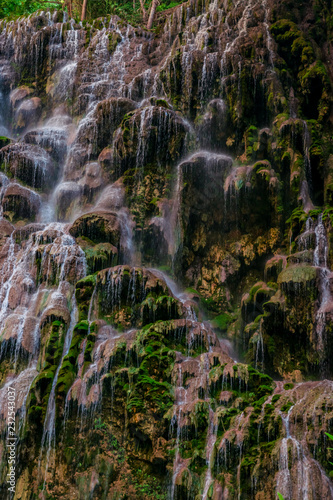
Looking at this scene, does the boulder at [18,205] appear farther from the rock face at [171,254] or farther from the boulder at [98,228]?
the boulder at [98,228]

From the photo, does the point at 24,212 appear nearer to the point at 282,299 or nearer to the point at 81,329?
the point at 81,329

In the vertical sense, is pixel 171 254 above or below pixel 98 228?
below

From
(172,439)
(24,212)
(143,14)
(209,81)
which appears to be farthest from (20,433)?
(143,14)

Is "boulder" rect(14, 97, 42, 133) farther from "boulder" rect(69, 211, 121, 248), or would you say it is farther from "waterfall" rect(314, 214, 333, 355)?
"waterfall" rect(314, 214, 333, 355)

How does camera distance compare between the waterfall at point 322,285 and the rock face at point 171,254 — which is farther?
the waterfall at point 322,285

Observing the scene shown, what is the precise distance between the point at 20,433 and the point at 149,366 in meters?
3.55

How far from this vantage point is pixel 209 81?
1978 centimetres

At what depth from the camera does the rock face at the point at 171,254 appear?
9828mm

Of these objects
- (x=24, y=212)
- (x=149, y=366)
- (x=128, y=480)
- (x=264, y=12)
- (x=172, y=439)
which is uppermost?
(x=264, y=12)

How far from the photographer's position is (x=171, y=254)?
16766 mm

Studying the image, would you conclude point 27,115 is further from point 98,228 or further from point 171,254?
point 171,254

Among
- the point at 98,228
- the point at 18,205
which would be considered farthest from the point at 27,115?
the point at 98,228

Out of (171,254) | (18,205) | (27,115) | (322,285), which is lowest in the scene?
(322,285)

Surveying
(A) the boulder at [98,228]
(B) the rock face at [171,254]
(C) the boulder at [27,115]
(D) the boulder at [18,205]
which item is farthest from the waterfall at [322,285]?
(C) the boulder at [27,115]
